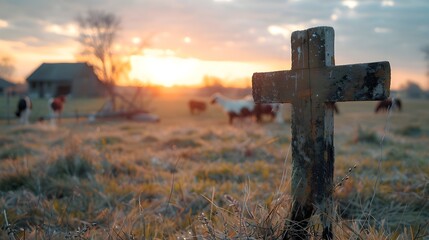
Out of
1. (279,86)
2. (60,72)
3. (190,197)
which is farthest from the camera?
(60,72)

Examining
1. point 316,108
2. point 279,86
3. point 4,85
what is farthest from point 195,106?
point 4,85

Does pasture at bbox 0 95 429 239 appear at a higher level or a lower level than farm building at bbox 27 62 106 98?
lower

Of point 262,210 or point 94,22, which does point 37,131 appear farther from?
point 94,22

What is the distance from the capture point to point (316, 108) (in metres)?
2.37

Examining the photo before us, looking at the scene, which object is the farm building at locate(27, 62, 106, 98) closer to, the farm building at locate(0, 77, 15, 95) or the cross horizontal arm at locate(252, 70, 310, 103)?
the farm building at locate(0, 77, 15, 95)

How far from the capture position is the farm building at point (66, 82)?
5066 cm

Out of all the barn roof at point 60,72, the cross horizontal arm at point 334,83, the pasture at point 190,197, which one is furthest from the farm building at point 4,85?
the cross horizontal arm at point 334,83

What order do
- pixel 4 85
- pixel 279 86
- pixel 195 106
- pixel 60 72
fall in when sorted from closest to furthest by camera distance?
pixel 279 86 < pixel 195 106 < pixel 60 72 < pixel 4 85

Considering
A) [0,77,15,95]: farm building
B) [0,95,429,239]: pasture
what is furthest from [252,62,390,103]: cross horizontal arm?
[0,77,15,95]: farm building

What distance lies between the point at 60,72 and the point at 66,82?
1.85 metres

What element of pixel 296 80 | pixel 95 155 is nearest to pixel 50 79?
pixel 95 155

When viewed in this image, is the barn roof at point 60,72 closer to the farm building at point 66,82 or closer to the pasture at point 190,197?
the farm building at point 66,82

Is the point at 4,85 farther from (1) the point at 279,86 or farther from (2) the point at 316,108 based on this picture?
(2) the point at 316,108

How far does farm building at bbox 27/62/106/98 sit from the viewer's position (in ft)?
166
